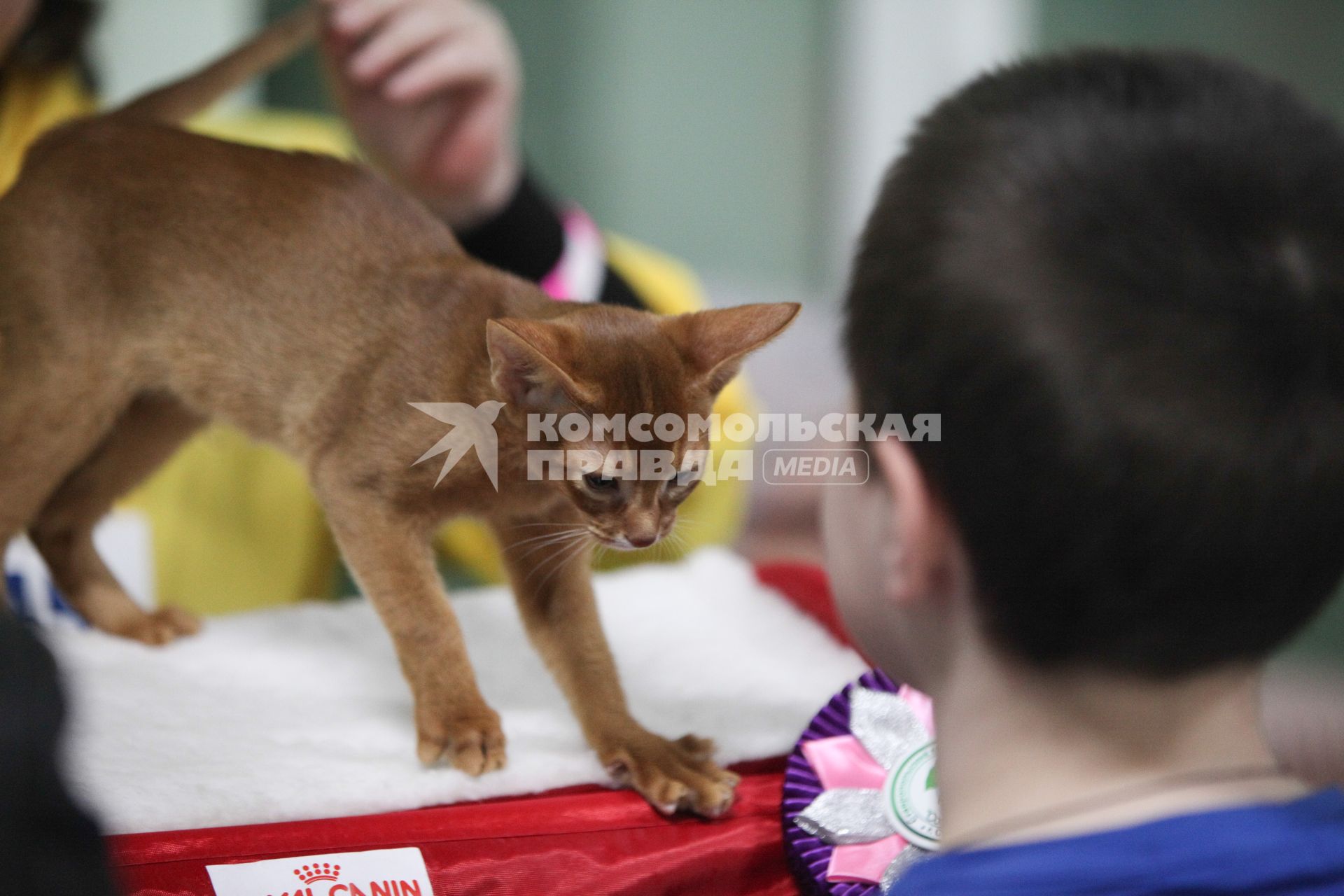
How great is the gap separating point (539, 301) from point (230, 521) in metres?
0.99

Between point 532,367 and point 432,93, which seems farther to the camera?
point 432,93

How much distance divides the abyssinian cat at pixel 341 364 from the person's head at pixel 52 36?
0.55m

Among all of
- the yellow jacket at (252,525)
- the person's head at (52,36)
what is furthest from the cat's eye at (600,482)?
the person's head at (52,36)

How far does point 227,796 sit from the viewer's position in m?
0.76

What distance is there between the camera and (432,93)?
107 cm

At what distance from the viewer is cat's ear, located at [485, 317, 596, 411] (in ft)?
2.23

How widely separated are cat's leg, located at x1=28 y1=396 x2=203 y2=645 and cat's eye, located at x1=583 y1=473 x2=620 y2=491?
1.57ft

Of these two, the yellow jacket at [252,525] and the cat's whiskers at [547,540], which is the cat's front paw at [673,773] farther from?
the yellow jacket at [252,525]

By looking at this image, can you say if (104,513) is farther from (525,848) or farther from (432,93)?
(525,848)

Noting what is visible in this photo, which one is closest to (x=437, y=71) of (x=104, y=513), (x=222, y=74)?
(x=222, y=74)

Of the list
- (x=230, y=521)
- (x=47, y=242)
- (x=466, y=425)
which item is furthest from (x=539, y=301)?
(x=230, y=521)

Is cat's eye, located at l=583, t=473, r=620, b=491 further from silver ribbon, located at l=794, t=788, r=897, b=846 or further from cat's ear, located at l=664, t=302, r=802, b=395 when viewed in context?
silver ribbon, located at l=794, t=788, r=897, b=846

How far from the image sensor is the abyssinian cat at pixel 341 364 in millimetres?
802

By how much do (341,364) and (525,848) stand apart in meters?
0.38
